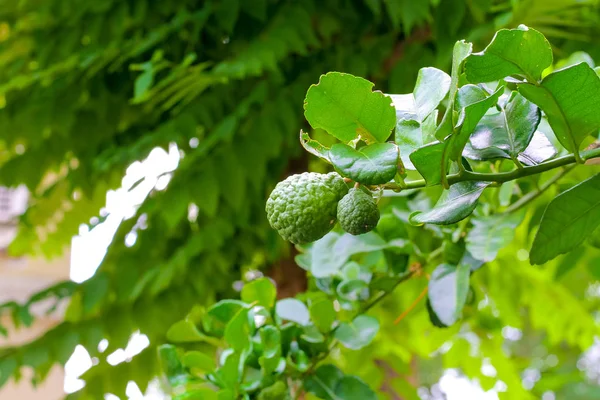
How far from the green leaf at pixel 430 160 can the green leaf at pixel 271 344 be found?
0.63ft

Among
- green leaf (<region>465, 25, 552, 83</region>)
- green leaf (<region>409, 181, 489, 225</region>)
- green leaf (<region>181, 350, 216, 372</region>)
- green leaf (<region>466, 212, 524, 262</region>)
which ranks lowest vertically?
green leaf (<region>181, 350, 216, 372</region>)

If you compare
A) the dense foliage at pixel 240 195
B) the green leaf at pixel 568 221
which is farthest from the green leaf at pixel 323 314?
the green leaf at pixel 568 221

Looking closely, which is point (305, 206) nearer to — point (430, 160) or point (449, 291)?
point (430, 160)

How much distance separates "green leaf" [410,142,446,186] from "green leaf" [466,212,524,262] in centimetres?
15

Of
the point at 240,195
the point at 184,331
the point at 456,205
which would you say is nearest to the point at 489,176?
the point at 456,205

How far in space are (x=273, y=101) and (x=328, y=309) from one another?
0.55m

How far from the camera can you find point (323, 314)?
16.9 inches

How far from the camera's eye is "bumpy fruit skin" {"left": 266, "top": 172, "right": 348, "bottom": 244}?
10.1 inches

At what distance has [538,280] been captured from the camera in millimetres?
1238

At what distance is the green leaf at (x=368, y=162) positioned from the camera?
0.24 m

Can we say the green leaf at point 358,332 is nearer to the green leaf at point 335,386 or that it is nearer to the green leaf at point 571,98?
the green leaf at point 335,386

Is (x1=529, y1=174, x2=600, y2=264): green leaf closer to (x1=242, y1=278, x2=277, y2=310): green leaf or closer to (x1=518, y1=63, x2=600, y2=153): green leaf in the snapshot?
(x1=518, y1=63, x2=600, y2=153): green leaf

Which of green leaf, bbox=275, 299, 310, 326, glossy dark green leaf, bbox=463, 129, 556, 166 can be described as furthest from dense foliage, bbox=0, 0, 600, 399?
glossy dark green leaf, bbox=463, 129, 556, 166

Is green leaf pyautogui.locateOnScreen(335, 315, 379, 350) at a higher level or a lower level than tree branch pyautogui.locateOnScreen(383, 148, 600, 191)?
lower
